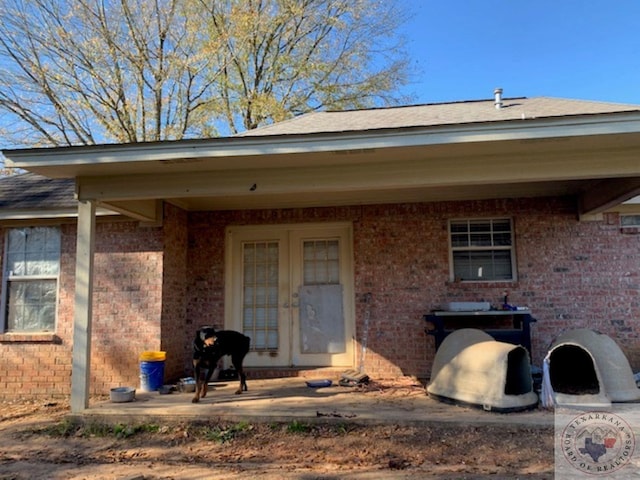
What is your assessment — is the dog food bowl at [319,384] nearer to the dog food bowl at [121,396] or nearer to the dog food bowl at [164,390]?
the dog food bowl at [164,390]

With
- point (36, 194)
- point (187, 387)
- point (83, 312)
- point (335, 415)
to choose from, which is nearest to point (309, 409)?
point (335, 415)

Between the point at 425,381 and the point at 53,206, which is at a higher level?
the point at 53,206

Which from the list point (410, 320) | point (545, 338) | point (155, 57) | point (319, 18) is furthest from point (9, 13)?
point (545, 338)

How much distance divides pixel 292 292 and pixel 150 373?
2414 millimetres

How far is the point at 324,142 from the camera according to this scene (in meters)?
4.65

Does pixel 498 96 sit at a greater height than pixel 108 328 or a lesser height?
greater

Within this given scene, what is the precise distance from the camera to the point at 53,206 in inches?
270

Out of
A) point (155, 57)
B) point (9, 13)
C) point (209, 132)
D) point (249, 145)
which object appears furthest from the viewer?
point (209, 132)

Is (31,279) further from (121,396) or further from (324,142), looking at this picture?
(324,142)

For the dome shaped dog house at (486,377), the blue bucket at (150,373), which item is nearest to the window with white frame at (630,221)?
the dome shaped dog house at (486,377)

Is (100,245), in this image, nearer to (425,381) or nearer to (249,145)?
(249,145)

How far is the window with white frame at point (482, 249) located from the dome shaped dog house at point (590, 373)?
5.28 feet

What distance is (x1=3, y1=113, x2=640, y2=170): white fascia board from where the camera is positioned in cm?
431

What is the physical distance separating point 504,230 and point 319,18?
37.5 ft
